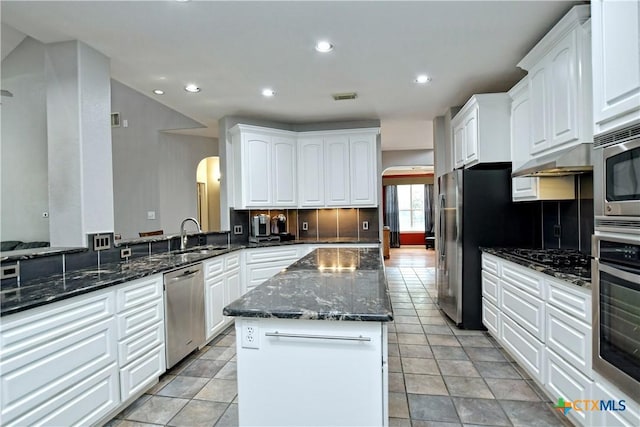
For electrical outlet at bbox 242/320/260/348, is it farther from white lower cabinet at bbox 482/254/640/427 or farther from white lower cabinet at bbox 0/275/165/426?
white lower cabinet at bbox 482/254/640/427

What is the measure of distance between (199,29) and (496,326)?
3451mm

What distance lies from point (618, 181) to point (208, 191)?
7297mm

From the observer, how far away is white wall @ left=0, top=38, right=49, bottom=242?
3.25 metres

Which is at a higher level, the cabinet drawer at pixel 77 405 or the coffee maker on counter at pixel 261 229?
the coffee maker on counter at pixel 261 229

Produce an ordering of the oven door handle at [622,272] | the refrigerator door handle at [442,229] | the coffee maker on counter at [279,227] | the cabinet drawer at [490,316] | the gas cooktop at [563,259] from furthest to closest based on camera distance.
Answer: the coffee maker on counter at [279,227]
the refrigerator door handle at [442,229]
the cabinet drawer at [490,316]
the gas cooktop at [563,259]
the oven door handle at [622,272]

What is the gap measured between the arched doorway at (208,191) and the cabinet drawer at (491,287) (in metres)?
5.88

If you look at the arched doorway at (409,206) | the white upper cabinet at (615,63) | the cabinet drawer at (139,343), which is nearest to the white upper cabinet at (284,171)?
the cabinet drawer at (139,343)

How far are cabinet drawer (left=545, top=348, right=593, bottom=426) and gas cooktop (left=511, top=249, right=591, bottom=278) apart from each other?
1.71 feet

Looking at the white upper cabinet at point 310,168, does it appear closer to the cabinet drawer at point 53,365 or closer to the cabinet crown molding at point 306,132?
the cabinet crown molding at point 306,132

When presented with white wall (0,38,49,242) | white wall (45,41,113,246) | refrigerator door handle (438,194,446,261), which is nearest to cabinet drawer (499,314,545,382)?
refrigerator door handle (438,194,446,261)

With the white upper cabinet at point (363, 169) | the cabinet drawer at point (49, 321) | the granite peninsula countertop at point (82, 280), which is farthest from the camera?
the white upper cabinet at point (363, 169)

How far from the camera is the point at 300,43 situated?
Answer: 2.61m

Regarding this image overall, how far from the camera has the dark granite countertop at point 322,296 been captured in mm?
1316

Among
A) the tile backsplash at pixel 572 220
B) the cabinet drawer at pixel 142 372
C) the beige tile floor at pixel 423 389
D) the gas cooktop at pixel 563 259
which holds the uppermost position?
the tile backsplash at pixel 572 220
